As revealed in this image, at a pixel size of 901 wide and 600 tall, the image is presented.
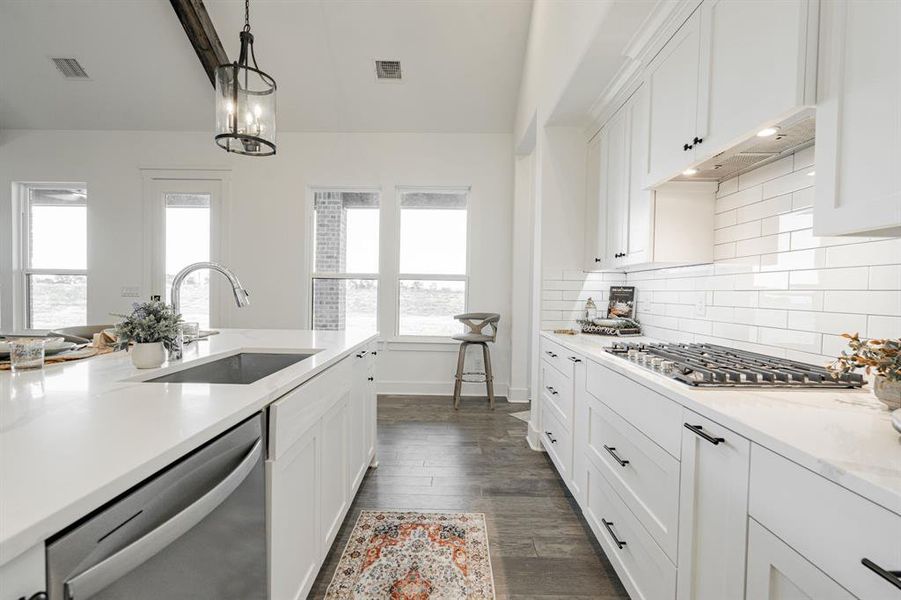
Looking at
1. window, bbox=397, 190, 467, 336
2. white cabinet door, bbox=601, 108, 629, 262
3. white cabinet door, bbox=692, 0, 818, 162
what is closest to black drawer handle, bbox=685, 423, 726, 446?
white cabinet door, bbox=692, 0, 818, 162

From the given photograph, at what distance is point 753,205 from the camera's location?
171 centimetres

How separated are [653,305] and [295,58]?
391cm

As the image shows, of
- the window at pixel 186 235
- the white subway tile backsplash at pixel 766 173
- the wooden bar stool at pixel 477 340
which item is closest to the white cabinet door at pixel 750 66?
the white subway tile backsplash at pixel 766 173

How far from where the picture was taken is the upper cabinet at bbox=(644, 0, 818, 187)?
104cm

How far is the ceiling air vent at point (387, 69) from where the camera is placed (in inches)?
145

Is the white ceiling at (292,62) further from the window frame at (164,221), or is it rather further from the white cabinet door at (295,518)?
the white cabinet door at (295,518)

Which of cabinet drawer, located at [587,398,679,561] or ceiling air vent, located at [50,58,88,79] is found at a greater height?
ceiling air vent, located at [50,58,88,79]

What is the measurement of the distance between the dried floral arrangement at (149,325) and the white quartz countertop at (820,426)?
1.63 m

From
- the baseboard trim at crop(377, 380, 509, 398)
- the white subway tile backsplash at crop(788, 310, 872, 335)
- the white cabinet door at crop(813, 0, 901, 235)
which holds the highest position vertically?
the white cabinet door at crop(813, 0, 901, 235)

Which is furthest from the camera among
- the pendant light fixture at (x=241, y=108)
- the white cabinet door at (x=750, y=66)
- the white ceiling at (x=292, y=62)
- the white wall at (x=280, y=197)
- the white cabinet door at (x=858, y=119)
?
the white wall at (x=280, y=197)

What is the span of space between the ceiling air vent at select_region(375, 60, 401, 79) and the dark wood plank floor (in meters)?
3.33

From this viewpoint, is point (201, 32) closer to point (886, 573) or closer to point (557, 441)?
point (557, 441)

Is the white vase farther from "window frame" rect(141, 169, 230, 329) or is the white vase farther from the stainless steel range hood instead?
"window frame" rect(141, 169, 230, 329)

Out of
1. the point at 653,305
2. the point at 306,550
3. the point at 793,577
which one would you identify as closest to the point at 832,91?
the point at 793,577
